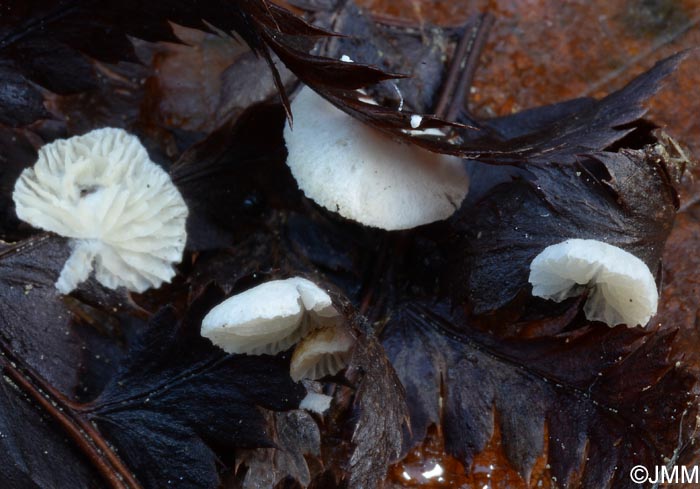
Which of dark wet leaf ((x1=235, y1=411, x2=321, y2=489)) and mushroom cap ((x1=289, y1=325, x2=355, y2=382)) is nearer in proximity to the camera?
mushroom cap ((x1=289, y1=325, x2=355, y2=382))

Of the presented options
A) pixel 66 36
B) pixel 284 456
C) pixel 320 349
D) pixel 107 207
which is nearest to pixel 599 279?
pixel 320 349

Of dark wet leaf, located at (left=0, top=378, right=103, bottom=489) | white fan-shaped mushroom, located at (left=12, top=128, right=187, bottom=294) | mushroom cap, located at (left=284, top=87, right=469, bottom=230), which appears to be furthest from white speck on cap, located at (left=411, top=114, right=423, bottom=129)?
dark wet leaf, located at (left=0, top=378, right=103, bottom=489)

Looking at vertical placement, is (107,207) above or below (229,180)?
Answer: below

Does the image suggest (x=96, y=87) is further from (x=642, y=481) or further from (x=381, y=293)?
(x=642, y=481)

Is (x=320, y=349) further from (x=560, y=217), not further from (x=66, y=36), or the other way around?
(x=66, y=36)

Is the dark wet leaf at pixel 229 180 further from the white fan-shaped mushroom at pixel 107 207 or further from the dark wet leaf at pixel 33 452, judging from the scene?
the dark wet leaf at pixel 33 452

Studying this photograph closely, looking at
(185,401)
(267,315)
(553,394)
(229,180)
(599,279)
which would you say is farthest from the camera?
(229,180)

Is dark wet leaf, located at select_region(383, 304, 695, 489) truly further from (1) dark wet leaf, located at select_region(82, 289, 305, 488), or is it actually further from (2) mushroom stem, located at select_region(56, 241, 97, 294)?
(2) mushroom stem, located at select_region(56, 241, 97, 294)

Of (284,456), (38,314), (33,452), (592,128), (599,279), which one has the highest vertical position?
(592,128)
